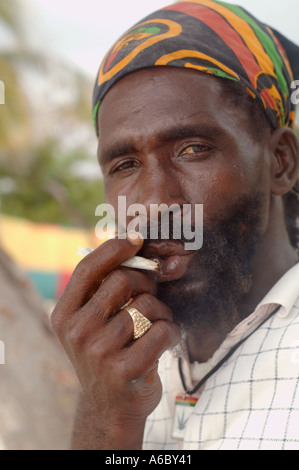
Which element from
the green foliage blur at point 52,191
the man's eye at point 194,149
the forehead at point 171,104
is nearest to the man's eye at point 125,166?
the forehead at point 171,104

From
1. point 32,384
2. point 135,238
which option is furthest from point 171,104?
point 32,384

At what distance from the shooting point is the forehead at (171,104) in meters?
1.77

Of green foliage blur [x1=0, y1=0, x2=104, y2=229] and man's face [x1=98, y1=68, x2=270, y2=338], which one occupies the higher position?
green foliage blur [x1=0, y1=0, x2=104, y2=229]

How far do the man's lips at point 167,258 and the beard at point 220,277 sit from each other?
4 centimetres

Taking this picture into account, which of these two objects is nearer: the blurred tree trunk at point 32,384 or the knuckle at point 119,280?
the knuckle at point 119,280

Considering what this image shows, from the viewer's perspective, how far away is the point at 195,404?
1889 mm

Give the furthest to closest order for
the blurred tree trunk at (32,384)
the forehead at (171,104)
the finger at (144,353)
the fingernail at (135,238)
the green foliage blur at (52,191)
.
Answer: the green foliage blur at (52,191) → the blurred tree trunk at (32,384) → the forehead at (171,104) → the fingernail at (135,238) → the finger at (144,353)

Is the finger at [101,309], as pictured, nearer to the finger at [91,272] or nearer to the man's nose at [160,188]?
the finger at [91,272]

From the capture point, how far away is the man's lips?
5.43ft

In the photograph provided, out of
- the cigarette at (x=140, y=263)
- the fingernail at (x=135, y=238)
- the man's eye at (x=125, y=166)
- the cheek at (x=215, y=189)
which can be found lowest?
the cigarette at (x=140, y=263)

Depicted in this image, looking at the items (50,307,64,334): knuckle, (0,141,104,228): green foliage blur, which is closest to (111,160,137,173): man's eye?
(50,307,64,334): knuckle

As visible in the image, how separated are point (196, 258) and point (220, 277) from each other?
0.14 meters

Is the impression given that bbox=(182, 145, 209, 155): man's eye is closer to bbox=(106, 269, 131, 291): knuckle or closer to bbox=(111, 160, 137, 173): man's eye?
bbox=(111, 160, 137, 173): man's eye

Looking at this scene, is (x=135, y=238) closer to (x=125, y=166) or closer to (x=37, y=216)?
(x=125, y=166)
